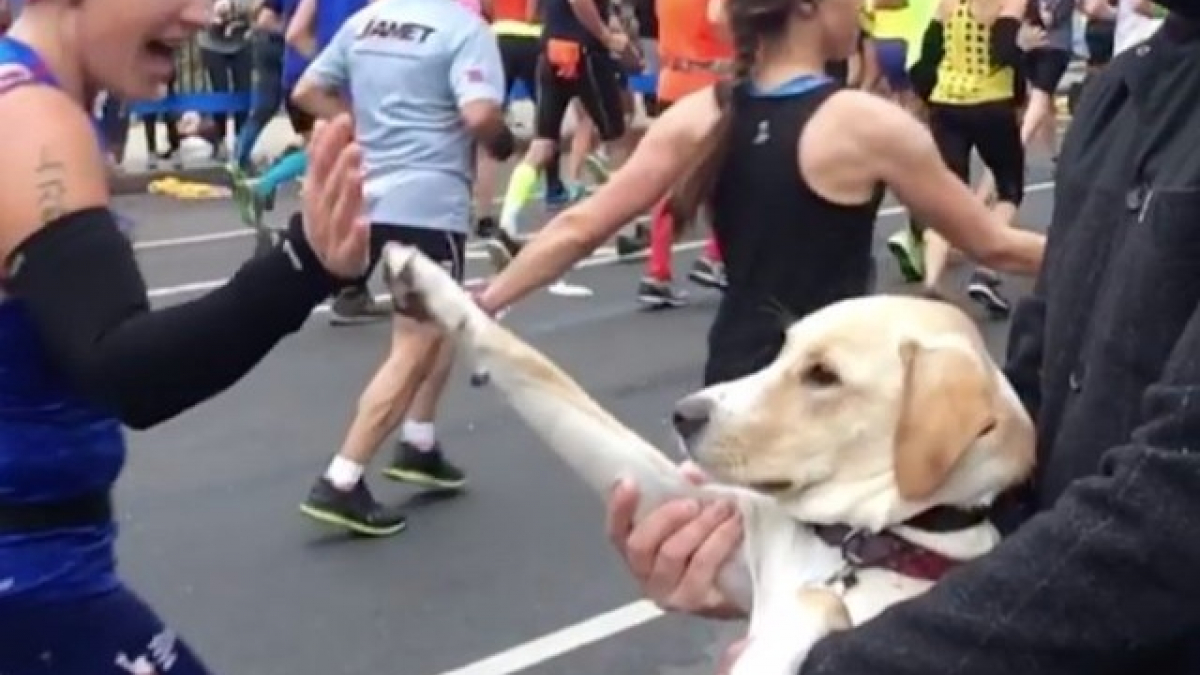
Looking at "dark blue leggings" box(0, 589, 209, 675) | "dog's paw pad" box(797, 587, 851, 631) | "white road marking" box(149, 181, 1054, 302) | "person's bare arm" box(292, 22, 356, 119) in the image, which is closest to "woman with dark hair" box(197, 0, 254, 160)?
"white road marking" box(149, 181, 1054, 302)

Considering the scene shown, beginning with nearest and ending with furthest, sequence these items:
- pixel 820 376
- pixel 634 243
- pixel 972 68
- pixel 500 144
→ pixel 820 376, pixel 500 144, pixel 972 68, pixel 634 243

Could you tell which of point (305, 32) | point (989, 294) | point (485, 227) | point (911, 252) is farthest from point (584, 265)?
point (989, 294)

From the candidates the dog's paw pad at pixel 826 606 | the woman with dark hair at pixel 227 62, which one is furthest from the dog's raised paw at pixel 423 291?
the woman with dark hair at pixel 227 62

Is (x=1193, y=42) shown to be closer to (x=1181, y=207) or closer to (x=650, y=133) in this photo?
(x=1181, y=207)

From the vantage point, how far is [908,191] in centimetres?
508

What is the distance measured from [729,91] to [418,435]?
9.40 ft

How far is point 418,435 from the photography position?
25.6 feet

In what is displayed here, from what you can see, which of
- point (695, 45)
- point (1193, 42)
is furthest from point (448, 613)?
point (695, 45)

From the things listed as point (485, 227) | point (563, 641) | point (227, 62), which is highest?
point (563, 641)

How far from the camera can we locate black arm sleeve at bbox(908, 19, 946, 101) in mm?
11877

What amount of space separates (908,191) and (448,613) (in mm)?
2056

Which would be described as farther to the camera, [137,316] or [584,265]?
[584,265]

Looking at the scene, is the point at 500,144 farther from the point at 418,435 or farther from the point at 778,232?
the point at 778,232

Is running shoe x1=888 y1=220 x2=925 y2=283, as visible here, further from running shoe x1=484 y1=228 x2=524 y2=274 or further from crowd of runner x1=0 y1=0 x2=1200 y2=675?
crowd of runner x1=0 y1=0 x2=1200 y2=675
